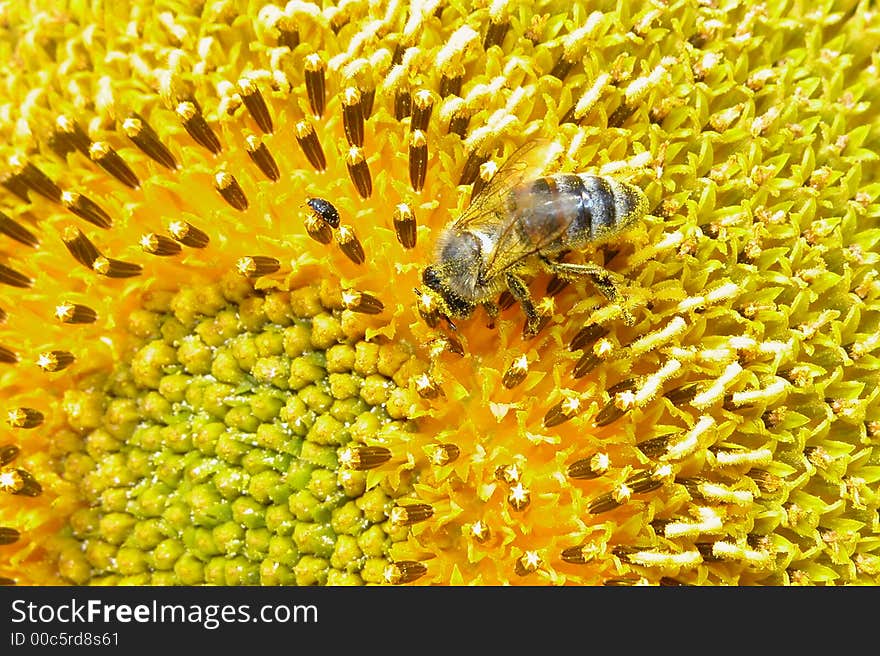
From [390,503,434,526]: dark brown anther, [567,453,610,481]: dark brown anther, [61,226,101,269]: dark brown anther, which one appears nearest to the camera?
[567,453,610,481]: dark brown anther

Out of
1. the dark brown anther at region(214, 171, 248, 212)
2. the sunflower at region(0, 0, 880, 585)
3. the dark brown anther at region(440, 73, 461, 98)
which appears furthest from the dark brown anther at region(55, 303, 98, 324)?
the dark brown anther at region(440, 73, 461, 98)

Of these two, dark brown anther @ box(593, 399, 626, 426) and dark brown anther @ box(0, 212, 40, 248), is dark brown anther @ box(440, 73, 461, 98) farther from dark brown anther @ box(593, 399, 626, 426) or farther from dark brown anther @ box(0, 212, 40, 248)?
dark brown anther @ box(0, 212, 40, 248)

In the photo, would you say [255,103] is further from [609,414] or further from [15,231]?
[609,414]

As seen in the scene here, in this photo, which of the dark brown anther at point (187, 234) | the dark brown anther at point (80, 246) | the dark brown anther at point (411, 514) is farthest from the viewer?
the dark brown anther at point (80, 246)

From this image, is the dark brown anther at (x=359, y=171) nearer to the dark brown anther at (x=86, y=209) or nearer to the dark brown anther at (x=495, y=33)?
the dark brown anther at (x=495, y=33)

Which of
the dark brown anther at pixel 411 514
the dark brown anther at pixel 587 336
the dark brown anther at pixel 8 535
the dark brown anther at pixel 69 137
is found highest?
the dark brown anther at pixel 69 137

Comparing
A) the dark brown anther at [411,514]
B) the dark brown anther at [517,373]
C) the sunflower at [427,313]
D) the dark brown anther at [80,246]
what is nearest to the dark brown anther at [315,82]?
the sunflower at [427,313]

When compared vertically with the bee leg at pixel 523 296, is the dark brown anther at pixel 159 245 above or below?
above
